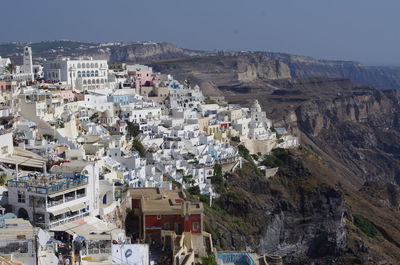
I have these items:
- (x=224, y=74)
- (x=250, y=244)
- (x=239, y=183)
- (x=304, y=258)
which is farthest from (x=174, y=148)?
(x=224, y=74)

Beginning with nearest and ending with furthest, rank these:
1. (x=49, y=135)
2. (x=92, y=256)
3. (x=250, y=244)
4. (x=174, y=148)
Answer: (x=92, y=256), (x=49, y=135), (x=250, y=244), (x=174, y=148)

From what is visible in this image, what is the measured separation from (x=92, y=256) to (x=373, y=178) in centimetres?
9186

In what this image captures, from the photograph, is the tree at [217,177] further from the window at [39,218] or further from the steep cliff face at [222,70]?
the steep cliff face at [222,70]

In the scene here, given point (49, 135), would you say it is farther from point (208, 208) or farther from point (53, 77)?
point (53, 77)

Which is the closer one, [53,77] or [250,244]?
[250,244]

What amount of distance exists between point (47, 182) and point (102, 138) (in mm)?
17743

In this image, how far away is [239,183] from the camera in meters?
51.1

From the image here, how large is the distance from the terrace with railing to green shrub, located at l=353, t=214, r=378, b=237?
118 ft

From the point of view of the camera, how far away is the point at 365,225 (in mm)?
58125

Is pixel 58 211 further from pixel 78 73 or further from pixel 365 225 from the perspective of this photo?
pixel 78 73

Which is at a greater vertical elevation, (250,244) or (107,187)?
(107,187)

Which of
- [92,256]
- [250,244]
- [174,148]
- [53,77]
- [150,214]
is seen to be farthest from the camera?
[53,77]

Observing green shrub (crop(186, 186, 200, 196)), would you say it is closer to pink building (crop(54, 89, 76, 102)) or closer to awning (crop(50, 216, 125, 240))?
pink building (crop(54, 89, 76, 102))

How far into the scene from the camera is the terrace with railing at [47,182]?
25.1m
